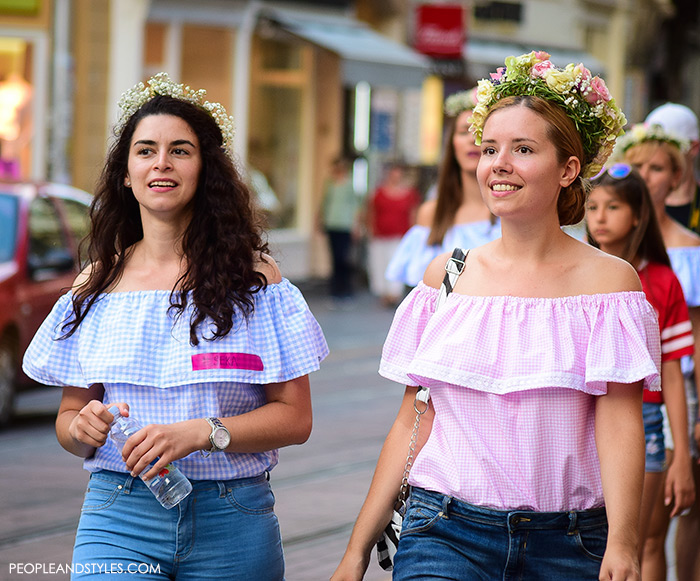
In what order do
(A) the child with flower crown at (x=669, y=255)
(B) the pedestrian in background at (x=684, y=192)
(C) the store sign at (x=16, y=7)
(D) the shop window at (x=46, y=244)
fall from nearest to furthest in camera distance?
(A) the child with flower crown at (x=669, y=255) → (B) the pedestrian in background at (x=684, y=192) → (D) the shop window at (x=46, y=244) → (C) the store sign at (x=16, y=7)

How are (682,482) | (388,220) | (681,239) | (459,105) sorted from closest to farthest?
(682,482) → (681,239) → (459,105) → (388,220)

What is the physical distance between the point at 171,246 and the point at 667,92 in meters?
40.8

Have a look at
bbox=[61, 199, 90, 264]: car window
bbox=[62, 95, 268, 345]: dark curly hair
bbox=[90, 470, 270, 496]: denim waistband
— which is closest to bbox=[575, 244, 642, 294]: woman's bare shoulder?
bbox=[62, 95, 268, 345]: dark curly hair

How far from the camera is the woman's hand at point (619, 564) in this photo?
3135 millimetres

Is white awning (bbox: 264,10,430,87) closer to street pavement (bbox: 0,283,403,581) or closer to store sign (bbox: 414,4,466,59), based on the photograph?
store sign (bbox: 414,4,466,59)

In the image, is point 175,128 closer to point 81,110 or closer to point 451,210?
point 451,210

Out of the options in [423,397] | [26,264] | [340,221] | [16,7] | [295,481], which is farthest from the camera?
[340,221]

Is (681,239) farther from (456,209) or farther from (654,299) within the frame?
(456,209)

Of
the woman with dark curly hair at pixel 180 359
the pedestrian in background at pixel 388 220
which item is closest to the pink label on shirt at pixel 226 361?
the woman with dark curly hair at pixel 180 359

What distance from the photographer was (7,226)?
1043cm

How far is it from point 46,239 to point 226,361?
7.54m

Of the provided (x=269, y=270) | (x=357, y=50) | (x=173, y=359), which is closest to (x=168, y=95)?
(x=269, y=270)

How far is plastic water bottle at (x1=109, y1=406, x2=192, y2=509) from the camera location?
3.40 metres

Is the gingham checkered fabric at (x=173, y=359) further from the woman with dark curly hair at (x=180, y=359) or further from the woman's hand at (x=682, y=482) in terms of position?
the woman's hand at (x=682, y=482)
